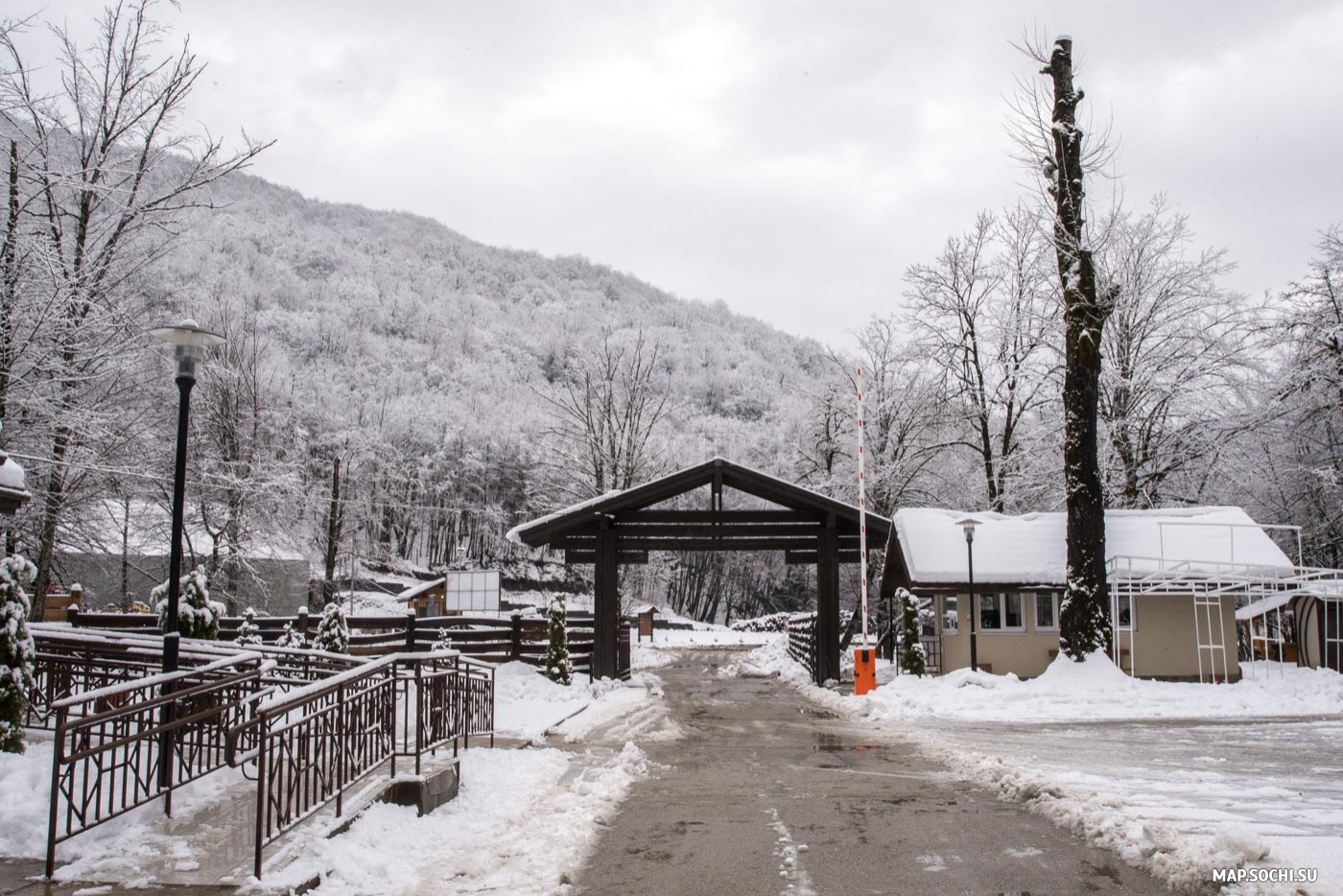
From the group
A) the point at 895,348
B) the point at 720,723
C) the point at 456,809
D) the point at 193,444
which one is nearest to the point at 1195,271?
the point at 895,348

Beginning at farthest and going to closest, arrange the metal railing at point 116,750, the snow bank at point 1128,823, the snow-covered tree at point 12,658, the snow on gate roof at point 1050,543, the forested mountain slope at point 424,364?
the forested mountain slope at point 424,364 < the snow on gate roof at point 1050,543 < the snow-covered tree at point 12,658 < the snow bank at point 1128,823 < the metal railing at point 116,750

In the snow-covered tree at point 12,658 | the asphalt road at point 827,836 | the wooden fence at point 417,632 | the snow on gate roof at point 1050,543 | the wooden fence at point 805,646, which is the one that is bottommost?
the wooden fence at point 805,646

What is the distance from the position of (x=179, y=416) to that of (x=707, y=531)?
1591 cm

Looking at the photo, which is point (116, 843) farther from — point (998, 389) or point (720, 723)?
point (998, 389)

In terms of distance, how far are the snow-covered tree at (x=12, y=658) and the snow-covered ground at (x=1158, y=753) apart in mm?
8729

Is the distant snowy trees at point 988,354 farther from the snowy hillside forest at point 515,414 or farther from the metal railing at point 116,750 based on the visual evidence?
the metal railing at point 116,750

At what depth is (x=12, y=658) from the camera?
838 centimetres

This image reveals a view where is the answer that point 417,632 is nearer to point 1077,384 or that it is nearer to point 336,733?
point 336,733

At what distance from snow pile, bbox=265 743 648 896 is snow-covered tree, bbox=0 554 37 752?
3.54m

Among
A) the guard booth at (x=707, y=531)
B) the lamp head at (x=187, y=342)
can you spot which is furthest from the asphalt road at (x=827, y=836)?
the guard booth at (x=707, y=531)

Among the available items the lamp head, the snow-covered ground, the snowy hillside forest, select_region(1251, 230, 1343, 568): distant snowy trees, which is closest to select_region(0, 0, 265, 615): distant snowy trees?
the snowy hillside forest

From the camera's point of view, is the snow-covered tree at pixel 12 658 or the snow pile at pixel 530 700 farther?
the snow pile at pixel 530 700

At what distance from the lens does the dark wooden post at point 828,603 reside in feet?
74.0

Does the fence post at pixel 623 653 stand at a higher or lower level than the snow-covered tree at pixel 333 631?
lower
